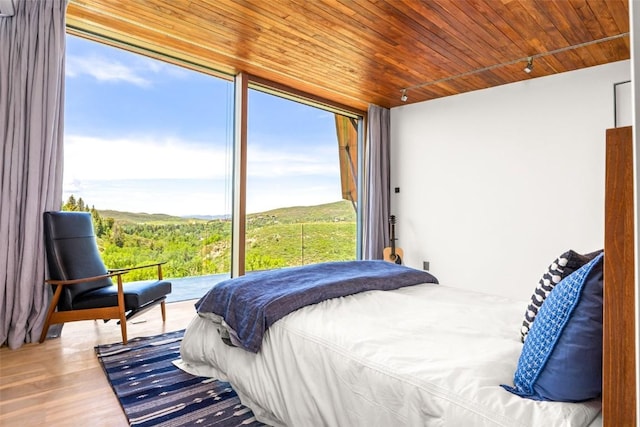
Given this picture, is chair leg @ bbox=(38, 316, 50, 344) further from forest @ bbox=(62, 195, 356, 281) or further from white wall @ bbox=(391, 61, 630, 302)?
white wall @ bbox=(391, 61, 630, 302)

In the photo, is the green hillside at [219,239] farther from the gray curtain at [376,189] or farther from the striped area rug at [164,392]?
the striped area rug at [164,392]

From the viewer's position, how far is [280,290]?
1895 millimetres

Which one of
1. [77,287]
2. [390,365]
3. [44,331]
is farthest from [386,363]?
[44,331]

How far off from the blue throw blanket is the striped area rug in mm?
361

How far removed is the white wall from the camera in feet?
12.0

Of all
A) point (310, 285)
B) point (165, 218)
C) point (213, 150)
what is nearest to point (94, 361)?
point (310, 285)

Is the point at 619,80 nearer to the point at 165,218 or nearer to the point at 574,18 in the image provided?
the point at 574,18

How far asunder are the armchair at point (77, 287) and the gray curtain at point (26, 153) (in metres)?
0.12

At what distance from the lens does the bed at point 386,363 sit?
1.03 meters

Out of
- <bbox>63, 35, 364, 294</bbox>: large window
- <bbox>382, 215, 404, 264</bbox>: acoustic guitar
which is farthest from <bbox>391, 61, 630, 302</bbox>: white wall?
<bbox>63, 35, 364, 294</bbox>: large window

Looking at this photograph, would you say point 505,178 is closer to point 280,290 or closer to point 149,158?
point 280,290

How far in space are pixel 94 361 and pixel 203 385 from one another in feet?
2.81

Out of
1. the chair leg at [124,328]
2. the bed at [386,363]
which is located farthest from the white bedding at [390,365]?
the chair leg at [124,328]

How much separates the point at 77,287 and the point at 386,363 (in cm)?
246
